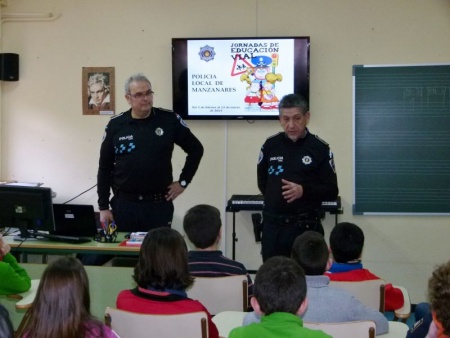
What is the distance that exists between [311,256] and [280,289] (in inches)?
28.5

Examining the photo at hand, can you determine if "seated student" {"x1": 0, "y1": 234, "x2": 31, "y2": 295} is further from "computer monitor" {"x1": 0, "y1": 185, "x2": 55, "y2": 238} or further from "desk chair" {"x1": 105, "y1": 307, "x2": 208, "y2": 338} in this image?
"computer monitor" {"x1": 0, "y1": 185, "x2": 55, "y2": 238}

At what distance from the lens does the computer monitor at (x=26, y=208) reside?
4.07 metres

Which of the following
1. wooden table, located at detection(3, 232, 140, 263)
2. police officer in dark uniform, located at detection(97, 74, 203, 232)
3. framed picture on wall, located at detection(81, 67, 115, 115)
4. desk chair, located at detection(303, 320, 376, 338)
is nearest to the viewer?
desk chair, located at detection(303, 320, 376, 338)

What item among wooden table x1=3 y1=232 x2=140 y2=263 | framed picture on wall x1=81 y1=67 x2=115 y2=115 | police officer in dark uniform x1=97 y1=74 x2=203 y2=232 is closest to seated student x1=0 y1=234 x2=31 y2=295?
wooden table x1=3 y1=232 x2=140 y2=263

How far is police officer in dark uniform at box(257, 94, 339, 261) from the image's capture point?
3.89m

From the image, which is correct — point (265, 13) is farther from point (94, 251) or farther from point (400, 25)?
point (94, 251)

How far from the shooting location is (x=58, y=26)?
5.96 meters

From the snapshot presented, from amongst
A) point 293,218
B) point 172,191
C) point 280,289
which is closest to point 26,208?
point 172,191

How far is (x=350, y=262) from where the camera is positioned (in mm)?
3143

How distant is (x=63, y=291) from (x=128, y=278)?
1609 mm

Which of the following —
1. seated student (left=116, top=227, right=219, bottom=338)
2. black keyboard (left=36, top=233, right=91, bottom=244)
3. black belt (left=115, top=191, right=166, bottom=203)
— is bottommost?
black keyboard (left=36, top=233, right=91, bottom=244)

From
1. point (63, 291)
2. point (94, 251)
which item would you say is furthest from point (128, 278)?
point (63, 291)

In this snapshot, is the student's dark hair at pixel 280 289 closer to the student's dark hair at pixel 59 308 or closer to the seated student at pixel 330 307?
the seated student at pixel 330 307

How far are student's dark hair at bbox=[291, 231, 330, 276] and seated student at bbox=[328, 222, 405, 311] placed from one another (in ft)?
0.82
